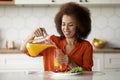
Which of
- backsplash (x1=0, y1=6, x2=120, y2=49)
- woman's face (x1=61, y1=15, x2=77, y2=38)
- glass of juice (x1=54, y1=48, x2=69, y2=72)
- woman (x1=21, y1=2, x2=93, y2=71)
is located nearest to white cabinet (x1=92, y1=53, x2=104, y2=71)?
backsplash (x1=0, y1=6, x2=120, y2=49)

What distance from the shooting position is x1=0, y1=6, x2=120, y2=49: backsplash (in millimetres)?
3402

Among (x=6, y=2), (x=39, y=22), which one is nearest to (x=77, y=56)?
(x=6, y=2)

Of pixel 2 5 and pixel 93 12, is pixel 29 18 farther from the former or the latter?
pixel 93 12

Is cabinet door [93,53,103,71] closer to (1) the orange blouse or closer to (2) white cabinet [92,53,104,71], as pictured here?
(2) white cabinet [92,53,104,71]

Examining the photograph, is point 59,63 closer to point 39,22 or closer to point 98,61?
point 98,61

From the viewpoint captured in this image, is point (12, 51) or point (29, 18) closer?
point (12, 51)

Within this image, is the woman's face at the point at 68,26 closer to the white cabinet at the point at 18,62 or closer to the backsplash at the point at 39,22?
the white cabinet at the point at 18,62

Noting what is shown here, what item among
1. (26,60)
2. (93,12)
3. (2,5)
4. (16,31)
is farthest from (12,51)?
(93,12)

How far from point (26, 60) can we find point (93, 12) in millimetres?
1031

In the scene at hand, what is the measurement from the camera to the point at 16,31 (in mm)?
3424

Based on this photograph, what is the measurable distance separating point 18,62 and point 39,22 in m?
0.65

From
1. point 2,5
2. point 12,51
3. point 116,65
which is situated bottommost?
point 116,65

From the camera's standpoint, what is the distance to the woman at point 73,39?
1.80m

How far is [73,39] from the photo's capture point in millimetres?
1905
